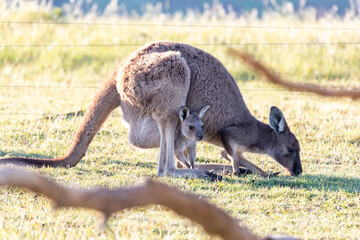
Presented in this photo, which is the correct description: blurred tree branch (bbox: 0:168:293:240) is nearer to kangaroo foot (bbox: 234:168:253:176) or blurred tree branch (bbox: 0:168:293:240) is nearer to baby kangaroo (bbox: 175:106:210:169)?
baby kangaroo (bbox: 175:106:210:169)

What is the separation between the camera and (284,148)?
5.69m

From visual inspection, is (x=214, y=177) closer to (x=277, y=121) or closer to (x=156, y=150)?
(x=277, y=121)

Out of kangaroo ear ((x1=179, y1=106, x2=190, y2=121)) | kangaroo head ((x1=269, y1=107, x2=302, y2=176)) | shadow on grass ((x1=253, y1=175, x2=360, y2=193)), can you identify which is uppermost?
kangaroo ear ((x1=179, y1=106, x2=190, y2=121))

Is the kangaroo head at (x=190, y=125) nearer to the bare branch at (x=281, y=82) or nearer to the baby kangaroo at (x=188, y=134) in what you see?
the baby kangaroo at (x=188, y=134)

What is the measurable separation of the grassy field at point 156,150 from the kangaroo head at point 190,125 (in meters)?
0.42

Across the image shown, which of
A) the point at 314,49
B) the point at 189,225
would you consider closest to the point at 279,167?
the point at 189,225

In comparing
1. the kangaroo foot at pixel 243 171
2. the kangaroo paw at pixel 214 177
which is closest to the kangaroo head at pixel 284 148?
the kangaroo foot at pixel 243 171

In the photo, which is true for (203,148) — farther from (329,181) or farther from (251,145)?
(329,181)

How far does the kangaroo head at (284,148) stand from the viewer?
18.5 ft

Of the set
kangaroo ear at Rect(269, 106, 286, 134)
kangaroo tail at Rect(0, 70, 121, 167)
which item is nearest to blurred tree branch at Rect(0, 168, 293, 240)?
kangaroo tail at Rect(0, 70, 121, 167)

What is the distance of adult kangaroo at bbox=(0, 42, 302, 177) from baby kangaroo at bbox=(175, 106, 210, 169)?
0.10 metres

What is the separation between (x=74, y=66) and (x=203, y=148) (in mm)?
6427

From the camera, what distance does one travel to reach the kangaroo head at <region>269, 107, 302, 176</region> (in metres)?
5.62

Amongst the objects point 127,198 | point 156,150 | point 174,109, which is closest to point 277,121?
point 174,109
